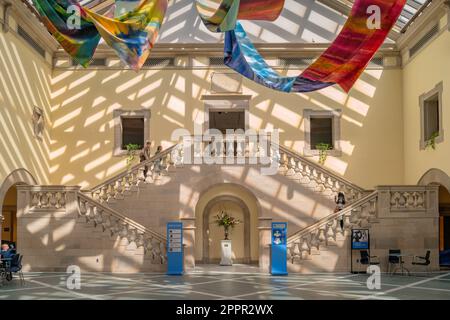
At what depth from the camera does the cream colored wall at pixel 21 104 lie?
18188 millimetres

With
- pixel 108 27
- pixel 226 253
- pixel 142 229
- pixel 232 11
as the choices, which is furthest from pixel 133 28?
pixel 226 253

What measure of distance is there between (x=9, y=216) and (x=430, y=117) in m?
15.1

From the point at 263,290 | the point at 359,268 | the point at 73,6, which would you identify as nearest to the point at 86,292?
the point at 263,290

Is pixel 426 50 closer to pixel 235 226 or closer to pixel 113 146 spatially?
pixel 235 226

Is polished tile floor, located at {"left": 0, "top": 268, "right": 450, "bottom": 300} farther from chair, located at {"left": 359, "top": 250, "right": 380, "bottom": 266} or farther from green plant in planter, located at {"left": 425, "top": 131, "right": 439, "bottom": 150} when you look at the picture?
green plant in planter, located at {"left": 425, "top": 131, "right": 439, "bottom": 150}

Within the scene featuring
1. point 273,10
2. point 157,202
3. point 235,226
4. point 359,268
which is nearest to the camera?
point 273,10

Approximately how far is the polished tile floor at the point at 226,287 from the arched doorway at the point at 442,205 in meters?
1.38

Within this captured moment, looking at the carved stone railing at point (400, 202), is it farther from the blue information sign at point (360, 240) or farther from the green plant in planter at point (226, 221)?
the green plant in planter at point (226, 221)

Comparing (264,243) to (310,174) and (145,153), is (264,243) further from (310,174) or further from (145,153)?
(145,153)

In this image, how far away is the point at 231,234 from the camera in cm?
2172

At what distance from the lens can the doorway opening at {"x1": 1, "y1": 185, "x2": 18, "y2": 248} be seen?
72.9 feet

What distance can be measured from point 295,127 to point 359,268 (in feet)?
22.9

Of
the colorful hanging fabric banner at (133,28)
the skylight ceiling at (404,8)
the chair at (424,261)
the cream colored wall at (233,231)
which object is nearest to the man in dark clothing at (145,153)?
the cream colored wall at (233,231)

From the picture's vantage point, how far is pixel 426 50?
20.0 m
